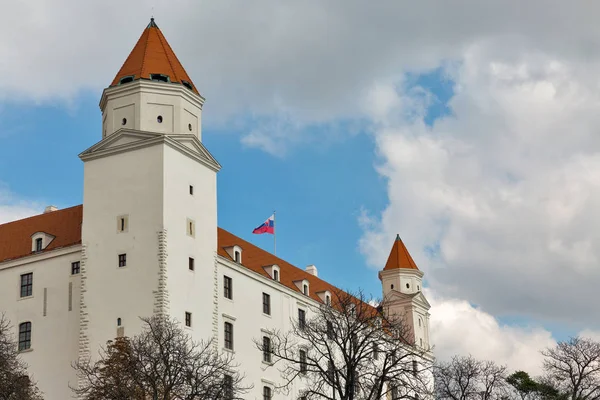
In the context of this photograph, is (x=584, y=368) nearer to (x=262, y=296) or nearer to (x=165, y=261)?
(x=262, y=296)

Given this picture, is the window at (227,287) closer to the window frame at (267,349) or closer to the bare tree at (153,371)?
the window frame at (267,349)

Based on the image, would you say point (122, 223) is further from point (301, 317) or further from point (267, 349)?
point (301, 317)

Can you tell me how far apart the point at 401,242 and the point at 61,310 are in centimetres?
4300

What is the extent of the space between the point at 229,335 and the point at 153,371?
16.7 meters

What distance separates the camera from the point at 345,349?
149 ft

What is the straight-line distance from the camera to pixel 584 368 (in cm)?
6172

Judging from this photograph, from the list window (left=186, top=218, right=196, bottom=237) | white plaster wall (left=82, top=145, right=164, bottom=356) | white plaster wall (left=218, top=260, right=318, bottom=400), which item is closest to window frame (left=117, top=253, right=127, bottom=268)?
white plaster wall (left=82, top=145, right=164, bottom=356)

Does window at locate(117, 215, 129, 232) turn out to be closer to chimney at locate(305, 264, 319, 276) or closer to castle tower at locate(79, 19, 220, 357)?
castle tower at locate(79, 19, 220, 357)

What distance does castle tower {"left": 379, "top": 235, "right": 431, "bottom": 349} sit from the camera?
87.6m

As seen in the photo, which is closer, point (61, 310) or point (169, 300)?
point (169, 300)

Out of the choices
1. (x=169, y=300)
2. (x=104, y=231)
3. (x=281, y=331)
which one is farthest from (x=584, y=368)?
(x=104, y=231)

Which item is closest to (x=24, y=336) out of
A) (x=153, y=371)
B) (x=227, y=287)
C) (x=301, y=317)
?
(x=227, y=287)

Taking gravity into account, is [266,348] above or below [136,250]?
below

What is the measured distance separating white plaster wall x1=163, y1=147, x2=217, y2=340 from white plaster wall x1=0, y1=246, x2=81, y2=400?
6.36 m
